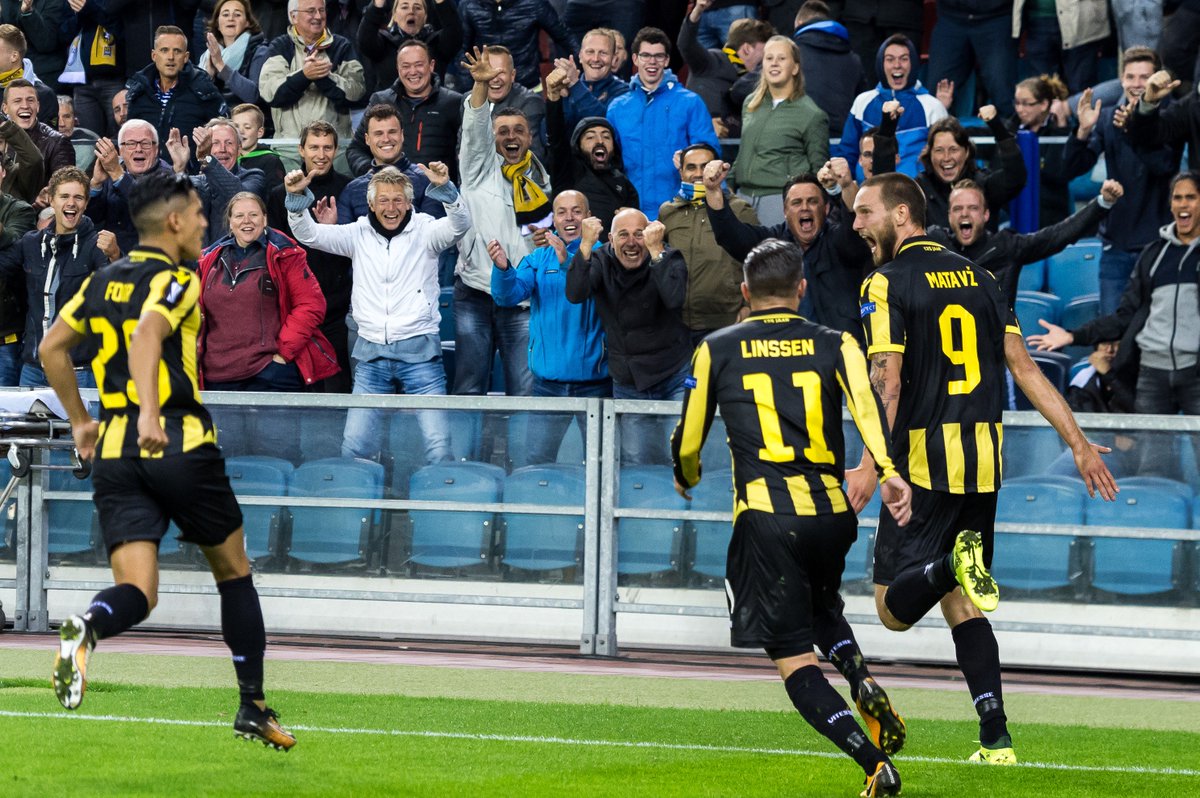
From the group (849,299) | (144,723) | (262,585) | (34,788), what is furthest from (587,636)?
(34,788)

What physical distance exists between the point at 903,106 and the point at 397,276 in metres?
3.87

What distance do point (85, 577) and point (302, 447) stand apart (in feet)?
5.32

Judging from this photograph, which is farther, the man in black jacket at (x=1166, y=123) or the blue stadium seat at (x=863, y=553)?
the man in black jacket at (x=1166, y=123)

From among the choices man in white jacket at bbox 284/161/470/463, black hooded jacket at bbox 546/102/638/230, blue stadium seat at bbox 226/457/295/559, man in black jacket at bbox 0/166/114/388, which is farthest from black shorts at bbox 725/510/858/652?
man in black jacket at bbox 0/166/114/388

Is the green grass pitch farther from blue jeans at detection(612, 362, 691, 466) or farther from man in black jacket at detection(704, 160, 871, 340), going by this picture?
man in black jacket at detection(704, 160, 871, 340)

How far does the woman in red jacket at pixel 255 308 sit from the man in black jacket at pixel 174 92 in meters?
2.99

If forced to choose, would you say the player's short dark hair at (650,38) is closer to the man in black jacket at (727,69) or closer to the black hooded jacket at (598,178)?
the black hooded jacket at (598,178)

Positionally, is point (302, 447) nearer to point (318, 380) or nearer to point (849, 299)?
point (318, 380)

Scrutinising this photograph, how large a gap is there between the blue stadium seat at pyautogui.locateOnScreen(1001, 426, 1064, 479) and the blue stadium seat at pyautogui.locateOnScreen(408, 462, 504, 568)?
2.94 metres

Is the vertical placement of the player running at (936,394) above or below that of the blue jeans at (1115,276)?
below

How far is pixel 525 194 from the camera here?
11.9 m

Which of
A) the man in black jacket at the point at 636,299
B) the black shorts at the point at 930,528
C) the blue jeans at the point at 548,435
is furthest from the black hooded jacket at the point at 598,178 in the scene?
the black shorts at the point at 930,528

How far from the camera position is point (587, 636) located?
10.1m

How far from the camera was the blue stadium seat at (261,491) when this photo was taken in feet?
34.3
